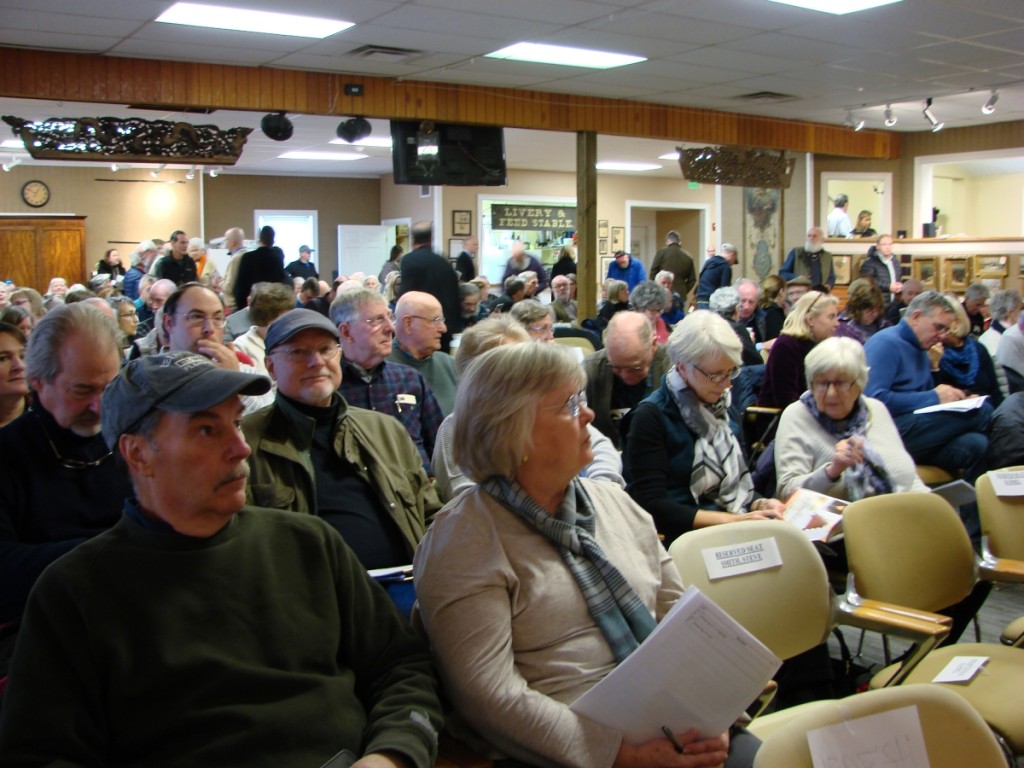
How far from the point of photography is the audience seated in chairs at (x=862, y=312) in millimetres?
5867

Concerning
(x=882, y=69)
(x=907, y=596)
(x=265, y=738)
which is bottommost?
(x=907, y=596)

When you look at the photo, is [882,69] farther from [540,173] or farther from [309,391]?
[540,173]

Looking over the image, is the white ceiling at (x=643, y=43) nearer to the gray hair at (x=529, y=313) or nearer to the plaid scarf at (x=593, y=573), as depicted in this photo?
the gray hair at (x=529, y=313)

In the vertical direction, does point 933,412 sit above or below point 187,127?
below

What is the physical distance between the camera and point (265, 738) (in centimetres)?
146

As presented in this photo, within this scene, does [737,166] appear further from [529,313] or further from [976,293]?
[529,313]

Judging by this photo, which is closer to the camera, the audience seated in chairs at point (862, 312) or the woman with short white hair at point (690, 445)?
the woman with short white hair at point (690, 445)

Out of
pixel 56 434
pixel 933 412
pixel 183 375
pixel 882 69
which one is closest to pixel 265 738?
pixel 183 375

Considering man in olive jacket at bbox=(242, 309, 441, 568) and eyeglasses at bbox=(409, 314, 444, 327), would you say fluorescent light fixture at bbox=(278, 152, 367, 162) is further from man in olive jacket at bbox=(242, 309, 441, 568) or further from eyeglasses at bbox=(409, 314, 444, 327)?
man in olive jacket at bbox=(242, 309, 441, 568)

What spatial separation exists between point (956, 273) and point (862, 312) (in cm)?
608

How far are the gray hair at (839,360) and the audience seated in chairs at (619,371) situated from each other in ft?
2.41

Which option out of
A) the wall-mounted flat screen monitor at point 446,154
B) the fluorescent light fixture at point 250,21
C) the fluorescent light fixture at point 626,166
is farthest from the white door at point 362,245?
A: the fluorescent light fixture at point 250,21

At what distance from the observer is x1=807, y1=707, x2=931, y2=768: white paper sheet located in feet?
4.65

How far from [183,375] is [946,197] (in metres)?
16.0
